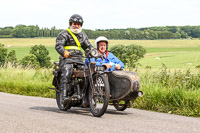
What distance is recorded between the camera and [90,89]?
7301mm

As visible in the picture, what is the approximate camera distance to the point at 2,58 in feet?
282

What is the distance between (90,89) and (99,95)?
37 centimetres

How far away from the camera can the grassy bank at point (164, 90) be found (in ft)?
25.7

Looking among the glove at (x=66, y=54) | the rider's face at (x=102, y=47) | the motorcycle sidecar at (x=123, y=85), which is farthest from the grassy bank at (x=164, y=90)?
the glove at (x=66, y=54)

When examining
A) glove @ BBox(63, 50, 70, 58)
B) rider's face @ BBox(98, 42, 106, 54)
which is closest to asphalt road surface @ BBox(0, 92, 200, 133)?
glove @ BBox(63, 50, 70, 58)

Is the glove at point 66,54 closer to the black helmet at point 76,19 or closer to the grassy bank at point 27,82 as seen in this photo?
the black helmet at point 76,19

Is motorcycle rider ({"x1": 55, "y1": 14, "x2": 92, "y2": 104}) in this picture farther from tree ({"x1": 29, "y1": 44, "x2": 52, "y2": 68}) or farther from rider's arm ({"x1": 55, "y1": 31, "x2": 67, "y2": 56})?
tree ({"x1": 29, "y1": 44, "x2": 52, "y2": 68})

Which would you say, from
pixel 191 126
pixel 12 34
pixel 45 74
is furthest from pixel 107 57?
pixel 12 34

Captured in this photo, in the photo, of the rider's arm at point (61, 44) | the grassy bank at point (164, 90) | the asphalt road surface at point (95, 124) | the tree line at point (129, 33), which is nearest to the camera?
the asphalt road surface at point (95, 124)

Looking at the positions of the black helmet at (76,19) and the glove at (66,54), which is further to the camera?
the black helmet at (76,19)

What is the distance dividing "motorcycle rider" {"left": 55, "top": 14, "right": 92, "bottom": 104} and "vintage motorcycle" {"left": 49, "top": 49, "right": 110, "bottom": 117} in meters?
0.13

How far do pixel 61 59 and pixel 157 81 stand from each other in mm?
3746

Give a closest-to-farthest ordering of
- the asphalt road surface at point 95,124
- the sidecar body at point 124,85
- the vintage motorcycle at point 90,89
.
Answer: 1. the asphalt road surface at point 95,124
2. the vintage motorcycle at point 90,89
3. the sidecar body at point 124,85

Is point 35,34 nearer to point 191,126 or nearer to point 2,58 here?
point 2,58
